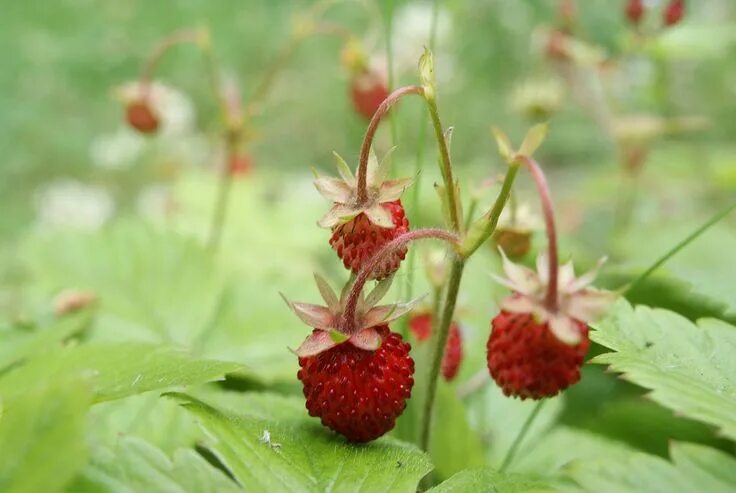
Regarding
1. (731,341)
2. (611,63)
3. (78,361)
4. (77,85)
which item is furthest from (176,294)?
(77,85)

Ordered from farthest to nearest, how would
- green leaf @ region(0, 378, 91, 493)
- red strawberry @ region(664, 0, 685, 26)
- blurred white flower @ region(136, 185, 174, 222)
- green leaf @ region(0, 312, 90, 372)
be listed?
blurred white flower @ region(136, 185, 174, 222)
red strawberry @ region(664, 0, 685, 26)
green leaf @ region(0, 312, 90, 372)
green leaf @ region(0, 378, 91, 493)

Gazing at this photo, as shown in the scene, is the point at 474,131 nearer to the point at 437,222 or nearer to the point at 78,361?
the point at 437,222

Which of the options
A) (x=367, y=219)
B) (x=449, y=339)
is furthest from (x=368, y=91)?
(x=367, y=219)

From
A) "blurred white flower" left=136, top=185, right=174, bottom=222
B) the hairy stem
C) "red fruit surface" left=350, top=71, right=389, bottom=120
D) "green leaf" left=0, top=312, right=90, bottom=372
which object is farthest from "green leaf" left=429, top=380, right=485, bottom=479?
"blurred white flower" left=136, top=185, right=174, bottom=222

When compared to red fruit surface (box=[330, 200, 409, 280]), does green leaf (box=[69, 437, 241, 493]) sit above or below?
below

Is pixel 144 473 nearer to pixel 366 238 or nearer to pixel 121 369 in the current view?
pixel 121 369

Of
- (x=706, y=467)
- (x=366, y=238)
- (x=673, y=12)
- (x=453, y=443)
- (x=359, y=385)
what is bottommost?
(x=453, y=443)

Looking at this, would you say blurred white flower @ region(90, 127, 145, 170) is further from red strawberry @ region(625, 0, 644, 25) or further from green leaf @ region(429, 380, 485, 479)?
green leaf @ region(429, 380, 485, 479)

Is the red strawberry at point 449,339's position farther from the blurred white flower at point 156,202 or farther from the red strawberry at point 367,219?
the blurred white flower at point 156,202
